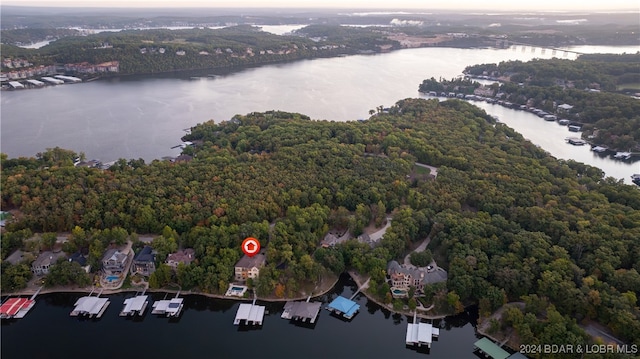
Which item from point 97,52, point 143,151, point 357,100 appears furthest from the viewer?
point 97,52

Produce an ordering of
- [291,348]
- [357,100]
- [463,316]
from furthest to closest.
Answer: [357,100] → [463,316] → [291,348]

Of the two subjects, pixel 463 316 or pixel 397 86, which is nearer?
pixel 463 316

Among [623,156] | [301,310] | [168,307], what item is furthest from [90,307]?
[623,156]

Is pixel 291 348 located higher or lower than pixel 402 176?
lower

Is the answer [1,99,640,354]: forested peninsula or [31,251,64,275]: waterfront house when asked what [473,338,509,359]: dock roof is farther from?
[31,251,64,275]: waterfront house

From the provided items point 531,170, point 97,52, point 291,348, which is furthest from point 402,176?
point 97,52

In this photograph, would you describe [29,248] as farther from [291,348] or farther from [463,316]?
[463,316]

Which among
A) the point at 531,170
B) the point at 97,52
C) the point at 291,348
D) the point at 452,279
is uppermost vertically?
the point at 97,52

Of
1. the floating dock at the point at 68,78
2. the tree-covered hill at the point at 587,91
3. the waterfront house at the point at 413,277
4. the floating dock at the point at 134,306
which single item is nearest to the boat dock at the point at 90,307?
the floating dock at the point at 134,306
